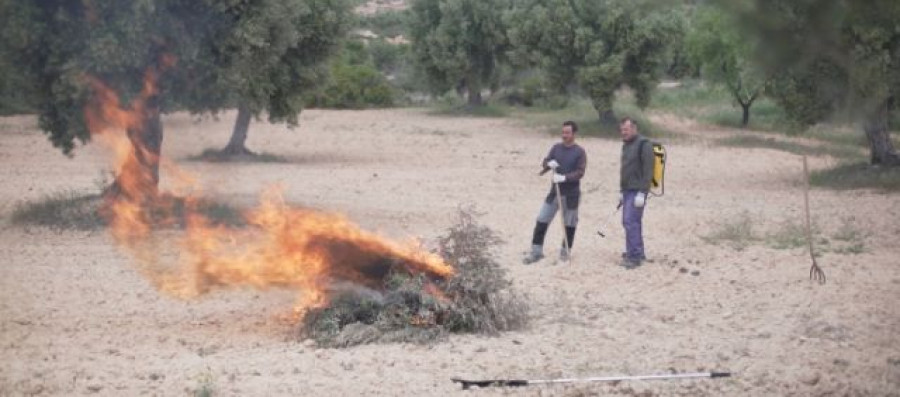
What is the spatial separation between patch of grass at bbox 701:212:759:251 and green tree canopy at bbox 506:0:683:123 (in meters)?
17.2

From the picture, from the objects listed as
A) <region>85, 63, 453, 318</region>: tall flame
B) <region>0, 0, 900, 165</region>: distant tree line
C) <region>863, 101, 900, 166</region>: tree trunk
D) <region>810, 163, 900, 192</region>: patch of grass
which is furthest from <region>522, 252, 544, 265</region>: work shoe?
<region>863, 101, 900, 166</region>: tree trunk

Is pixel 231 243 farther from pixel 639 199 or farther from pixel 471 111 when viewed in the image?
pixel 471 111

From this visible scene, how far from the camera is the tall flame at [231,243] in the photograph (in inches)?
380

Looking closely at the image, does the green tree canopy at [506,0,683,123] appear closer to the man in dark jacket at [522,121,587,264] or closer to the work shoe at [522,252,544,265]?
the man in dark jacket at [522,121,587,264]

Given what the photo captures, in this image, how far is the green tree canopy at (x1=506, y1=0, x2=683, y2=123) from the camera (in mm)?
32531

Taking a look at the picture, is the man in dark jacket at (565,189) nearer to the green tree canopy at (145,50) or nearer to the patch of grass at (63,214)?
the green tree canopy at (145,50)

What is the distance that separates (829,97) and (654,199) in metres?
12.8

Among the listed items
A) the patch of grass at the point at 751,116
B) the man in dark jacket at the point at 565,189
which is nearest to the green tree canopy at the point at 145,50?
the man in dark jacket at the point at 565,189

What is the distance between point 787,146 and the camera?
100.0 feet

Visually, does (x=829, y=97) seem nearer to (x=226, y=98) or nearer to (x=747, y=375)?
(x=747, y=375)

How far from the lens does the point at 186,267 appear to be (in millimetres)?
12305

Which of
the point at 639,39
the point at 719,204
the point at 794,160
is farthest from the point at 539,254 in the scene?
the point at 639,39

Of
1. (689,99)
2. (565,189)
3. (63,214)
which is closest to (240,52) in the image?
(63,214)

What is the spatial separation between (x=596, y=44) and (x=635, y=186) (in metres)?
20.6
